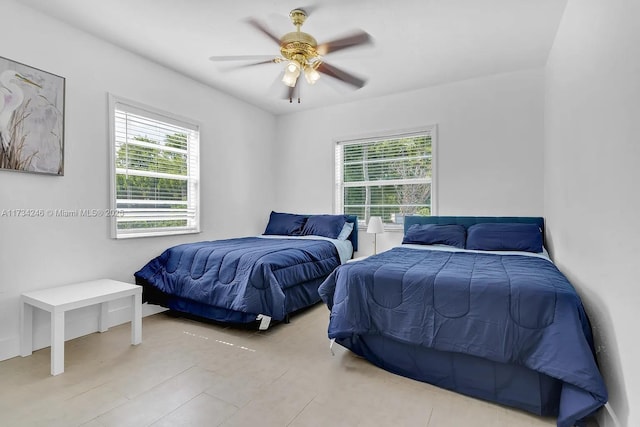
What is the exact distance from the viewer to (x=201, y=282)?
9.48 ft

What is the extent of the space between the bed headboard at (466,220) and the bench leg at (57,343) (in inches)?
134

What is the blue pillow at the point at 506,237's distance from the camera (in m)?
3.05

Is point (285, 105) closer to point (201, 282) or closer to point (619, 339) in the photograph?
point (201, 282)

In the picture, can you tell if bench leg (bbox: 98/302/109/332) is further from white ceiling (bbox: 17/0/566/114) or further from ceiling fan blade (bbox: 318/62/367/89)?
ceiling fan blade (bbox: 318/62/367/89)

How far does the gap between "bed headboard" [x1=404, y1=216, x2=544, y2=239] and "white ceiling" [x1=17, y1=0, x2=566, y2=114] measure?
1611 mm

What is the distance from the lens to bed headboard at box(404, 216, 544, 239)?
3465 millimetres

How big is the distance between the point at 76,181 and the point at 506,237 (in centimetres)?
393

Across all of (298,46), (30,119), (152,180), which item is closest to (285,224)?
Result: (152,180)

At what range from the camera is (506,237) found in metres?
3.15

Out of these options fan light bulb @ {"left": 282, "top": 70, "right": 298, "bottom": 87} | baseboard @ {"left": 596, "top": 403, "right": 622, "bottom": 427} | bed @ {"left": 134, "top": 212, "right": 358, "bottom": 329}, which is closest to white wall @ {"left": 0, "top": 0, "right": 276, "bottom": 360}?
bed @ {"left": 134, "top": 212, "right": 358, "bottom": 329}

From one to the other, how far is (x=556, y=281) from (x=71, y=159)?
361 centimetres

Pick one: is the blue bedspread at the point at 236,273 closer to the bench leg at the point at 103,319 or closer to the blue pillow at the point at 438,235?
the bench leg at the point at 103,319

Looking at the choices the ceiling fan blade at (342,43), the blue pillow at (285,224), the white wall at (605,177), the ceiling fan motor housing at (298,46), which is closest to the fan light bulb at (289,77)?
the ceiling fan motor housing at (298,46)

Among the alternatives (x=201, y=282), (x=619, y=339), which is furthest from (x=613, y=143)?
(x=201, y=282)
